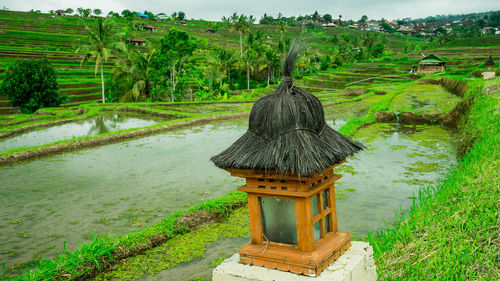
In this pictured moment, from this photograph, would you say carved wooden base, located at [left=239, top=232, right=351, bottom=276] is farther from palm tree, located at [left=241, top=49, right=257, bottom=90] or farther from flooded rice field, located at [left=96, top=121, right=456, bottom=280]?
palm tree, located at [left=241, top=49, right=257, bottom=90]

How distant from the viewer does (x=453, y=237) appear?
3.10 m

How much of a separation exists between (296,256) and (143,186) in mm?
5144

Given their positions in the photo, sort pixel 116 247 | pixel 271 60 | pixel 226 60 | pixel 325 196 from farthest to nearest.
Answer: pixel 271 60 < pixel 226 60 < pixel 116 247 < pixel 325 196

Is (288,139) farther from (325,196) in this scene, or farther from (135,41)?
(135,41)

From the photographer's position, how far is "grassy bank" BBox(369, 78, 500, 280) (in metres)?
2.80

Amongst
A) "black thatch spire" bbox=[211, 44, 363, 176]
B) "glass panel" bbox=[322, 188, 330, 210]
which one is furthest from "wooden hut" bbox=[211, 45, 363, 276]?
"glass panel" bbox=[322, 188, 330, 210]

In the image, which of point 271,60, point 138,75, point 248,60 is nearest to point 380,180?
point 138,75

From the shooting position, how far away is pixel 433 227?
345 cm

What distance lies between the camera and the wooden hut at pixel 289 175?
223 centimetres

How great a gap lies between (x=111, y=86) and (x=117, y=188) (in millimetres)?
22470

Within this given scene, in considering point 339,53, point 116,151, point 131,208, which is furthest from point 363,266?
point 339,53

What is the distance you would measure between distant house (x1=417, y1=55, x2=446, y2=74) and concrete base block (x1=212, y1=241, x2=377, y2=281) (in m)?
35.4

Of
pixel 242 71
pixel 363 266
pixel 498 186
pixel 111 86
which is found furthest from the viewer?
pixel 242 71

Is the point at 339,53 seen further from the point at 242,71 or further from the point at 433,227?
the point at 433,227
